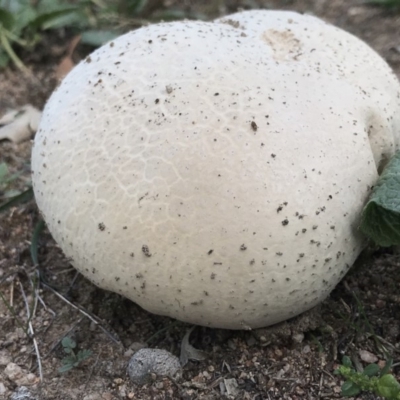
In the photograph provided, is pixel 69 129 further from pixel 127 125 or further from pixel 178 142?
pixel 178 142

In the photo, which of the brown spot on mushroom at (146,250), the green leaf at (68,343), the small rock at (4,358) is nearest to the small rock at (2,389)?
the small rock at (4,358)

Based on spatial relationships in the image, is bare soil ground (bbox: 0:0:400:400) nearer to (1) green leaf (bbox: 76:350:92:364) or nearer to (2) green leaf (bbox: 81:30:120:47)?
(1) green leaf (bbox: 76:350:92:364)

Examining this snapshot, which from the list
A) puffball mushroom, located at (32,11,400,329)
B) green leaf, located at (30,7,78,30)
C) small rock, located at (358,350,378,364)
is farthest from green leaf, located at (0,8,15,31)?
small rock, located at (358,350,378,364)

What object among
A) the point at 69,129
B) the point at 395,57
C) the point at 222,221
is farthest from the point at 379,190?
the point at 395,57

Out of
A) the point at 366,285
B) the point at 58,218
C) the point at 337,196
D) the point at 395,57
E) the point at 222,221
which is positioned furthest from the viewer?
the point at 395,57

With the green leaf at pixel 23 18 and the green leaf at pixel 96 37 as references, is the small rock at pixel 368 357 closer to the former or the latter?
the green leaf at pixel 96 37

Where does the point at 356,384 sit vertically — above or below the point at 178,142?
below
